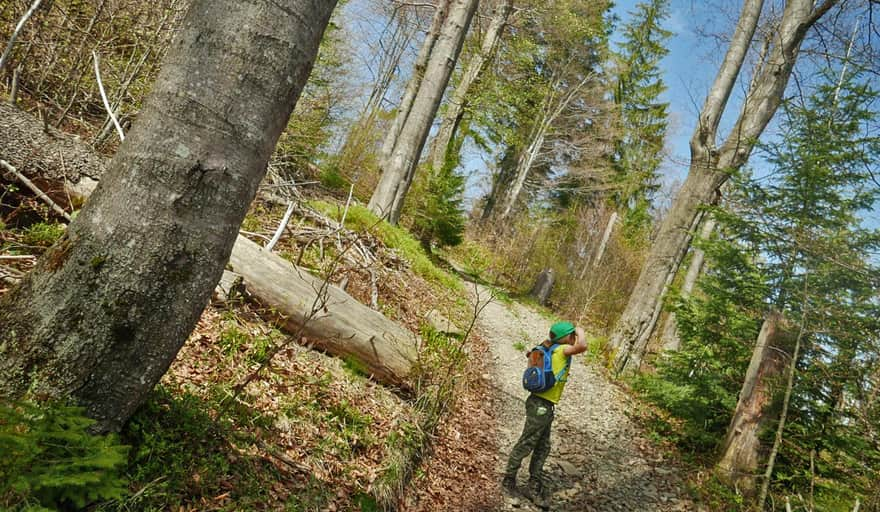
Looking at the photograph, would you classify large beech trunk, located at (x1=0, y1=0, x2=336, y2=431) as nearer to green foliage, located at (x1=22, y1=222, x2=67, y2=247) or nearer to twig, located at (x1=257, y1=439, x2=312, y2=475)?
twig, located at (x1=257, y1=439, x2=312, y2=475)

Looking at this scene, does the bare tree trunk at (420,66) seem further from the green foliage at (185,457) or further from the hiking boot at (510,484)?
the green foliage at (185,457)

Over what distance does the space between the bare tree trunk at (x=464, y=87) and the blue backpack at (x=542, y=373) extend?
902 centimetres

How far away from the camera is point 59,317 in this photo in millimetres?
1546

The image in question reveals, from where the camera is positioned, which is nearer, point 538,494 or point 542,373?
point 542,373

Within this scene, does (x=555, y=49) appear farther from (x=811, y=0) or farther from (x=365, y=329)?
(x=365, y=329)

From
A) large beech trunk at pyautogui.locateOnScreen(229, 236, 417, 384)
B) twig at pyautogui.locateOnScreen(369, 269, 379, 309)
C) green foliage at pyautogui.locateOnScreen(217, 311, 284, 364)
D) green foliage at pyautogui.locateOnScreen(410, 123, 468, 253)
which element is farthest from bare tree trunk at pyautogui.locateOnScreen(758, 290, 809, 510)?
green foliage at pyautogui.locateOnScreen(410, 123, 468, 253)

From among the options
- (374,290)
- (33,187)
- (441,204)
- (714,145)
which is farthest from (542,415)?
(441,204)

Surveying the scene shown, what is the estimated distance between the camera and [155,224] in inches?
63.0

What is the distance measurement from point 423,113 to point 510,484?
7.99 metres

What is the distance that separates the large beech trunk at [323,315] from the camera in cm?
433

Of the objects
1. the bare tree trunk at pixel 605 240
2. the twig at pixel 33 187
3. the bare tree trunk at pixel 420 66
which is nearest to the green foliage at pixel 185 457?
the twig at pixel 33 187

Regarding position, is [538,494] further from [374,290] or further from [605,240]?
[605,240]

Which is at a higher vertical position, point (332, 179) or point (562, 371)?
point (332, 179)

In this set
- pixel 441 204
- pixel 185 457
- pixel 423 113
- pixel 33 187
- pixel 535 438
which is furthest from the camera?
pixel 441 204
